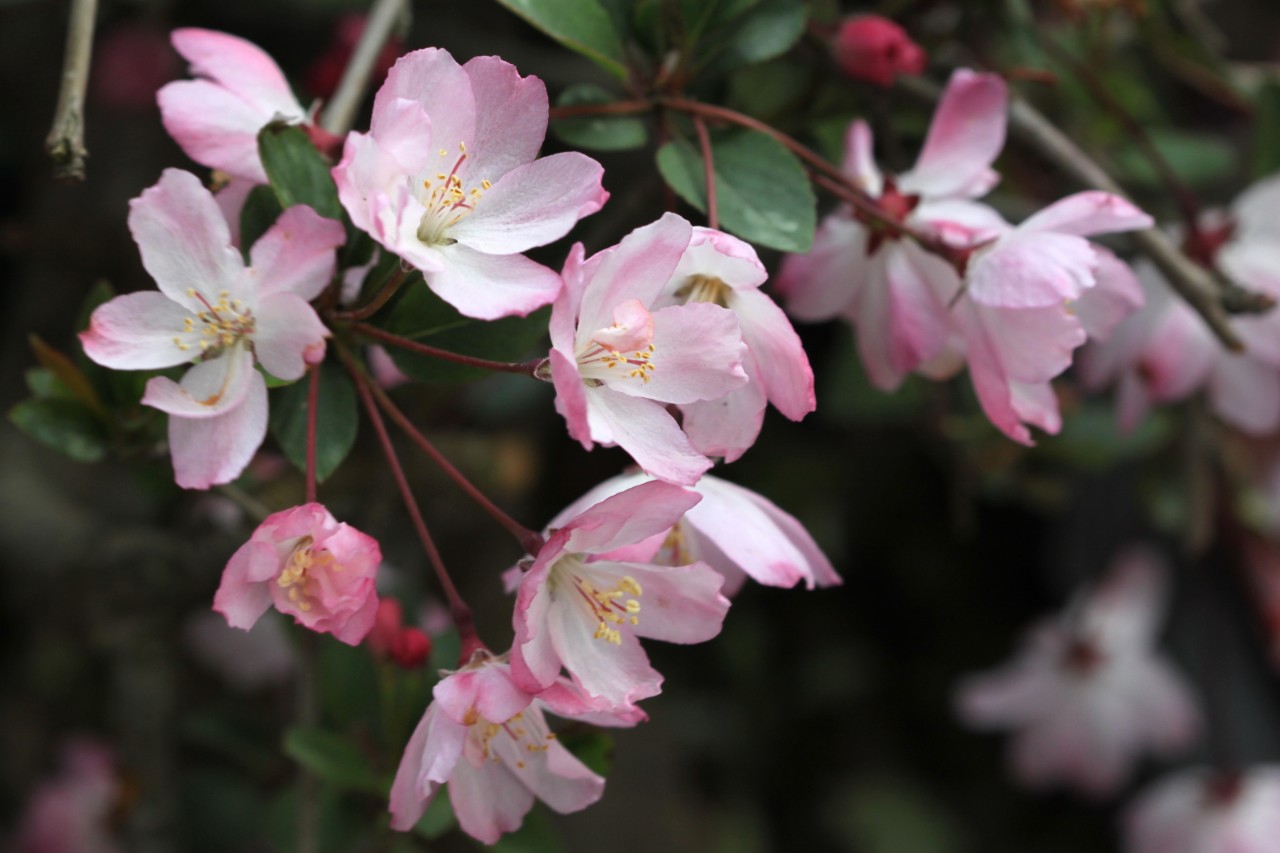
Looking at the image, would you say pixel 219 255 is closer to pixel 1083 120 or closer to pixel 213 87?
pixel 213 87

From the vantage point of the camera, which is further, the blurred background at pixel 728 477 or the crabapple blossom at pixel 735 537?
the blurred background at pixel 728 477

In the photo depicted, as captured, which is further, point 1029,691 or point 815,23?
point 1029,691

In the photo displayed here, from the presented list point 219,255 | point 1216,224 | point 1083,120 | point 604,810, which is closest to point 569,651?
point 219,255

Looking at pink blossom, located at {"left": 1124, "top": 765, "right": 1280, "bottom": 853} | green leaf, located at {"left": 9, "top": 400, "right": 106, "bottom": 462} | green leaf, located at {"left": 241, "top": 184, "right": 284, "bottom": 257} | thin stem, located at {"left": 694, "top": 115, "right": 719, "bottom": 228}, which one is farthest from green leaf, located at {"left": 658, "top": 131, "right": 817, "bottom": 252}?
pink blossom, located at {"left": 1124, "top": 765, "right": 1280, "bottom": 853}

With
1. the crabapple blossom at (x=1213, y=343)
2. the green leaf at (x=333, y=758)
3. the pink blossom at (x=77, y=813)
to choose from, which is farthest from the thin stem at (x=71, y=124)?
the pink blossom at (x=77, y=813)

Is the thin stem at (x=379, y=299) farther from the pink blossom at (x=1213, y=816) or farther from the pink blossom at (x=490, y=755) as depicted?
the pink blossom at (x=1213, y=816)

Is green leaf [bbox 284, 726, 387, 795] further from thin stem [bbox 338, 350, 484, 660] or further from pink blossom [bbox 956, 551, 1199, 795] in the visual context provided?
pink blossom [bbox 956, 551, 1199, 795]

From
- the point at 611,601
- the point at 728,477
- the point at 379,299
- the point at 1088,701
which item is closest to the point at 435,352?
the point at 379,299
